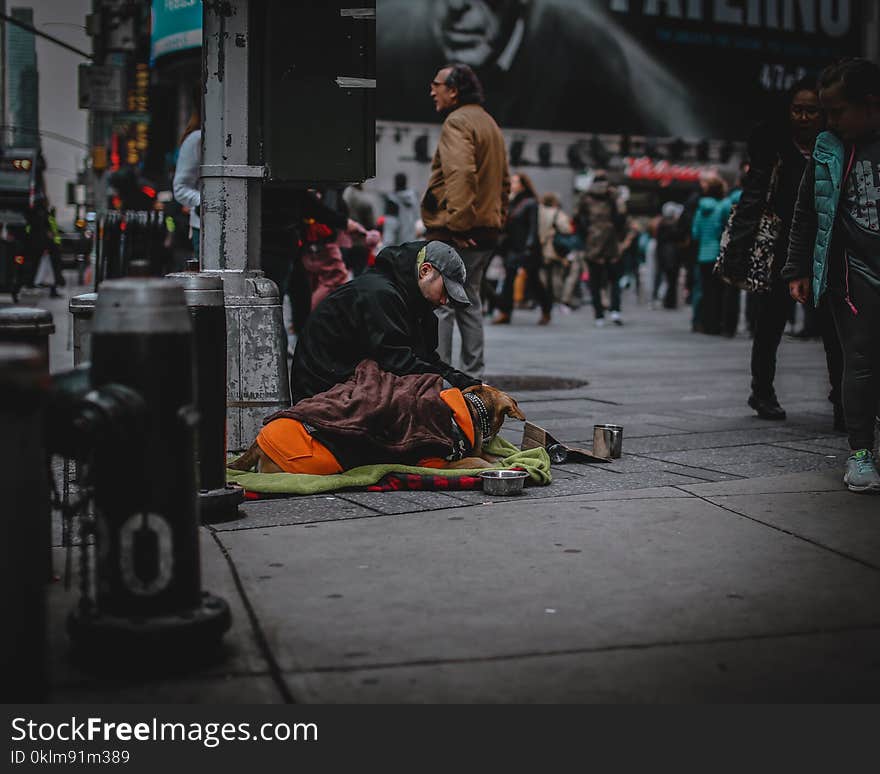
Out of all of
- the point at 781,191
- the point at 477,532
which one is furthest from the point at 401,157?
the point at 477,532

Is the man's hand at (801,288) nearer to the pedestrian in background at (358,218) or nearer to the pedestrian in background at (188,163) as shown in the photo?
the pedestrian in background at (188,163)

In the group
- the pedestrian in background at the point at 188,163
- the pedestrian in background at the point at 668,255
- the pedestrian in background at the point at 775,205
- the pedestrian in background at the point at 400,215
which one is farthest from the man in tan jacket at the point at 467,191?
the pedestrian in background at the point at 668,255

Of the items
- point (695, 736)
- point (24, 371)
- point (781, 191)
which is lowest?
point (695, 736)

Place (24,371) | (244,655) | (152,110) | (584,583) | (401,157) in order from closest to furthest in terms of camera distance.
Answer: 1. (24,371)
2. (244,655)
3. (584,583)
4. (152,110)
5. (401,157)

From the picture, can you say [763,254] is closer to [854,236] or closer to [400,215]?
[854,236]

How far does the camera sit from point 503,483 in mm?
5008

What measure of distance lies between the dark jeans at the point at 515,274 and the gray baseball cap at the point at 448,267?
1105 cm

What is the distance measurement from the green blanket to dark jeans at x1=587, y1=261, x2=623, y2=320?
37.3 feet

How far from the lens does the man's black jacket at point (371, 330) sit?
535 centimetres

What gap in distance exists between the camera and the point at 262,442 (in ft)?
17.4

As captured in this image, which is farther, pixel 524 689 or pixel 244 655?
pixel 244 655

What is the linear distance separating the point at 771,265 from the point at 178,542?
5.23m

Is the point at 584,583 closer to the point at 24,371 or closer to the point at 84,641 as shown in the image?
the point at 84,641

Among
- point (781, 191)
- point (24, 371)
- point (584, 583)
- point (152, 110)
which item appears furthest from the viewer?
point (152, 110)
